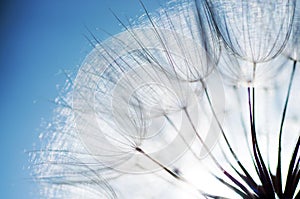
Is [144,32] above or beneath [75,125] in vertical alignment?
above

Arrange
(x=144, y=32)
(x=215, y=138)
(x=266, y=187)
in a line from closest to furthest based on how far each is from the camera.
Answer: (x=266, y=187) < (x=215, y=138) < (x=144, y=32)

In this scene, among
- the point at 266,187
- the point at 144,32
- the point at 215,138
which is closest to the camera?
the point at 266,187

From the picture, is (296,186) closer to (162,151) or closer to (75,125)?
(162,151)

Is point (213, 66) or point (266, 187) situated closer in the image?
point (266, 187)

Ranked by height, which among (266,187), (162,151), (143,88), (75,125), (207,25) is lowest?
(266,187)

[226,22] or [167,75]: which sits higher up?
[226,22]

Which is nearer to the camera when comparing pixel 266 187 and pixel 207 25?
pixel 266 187

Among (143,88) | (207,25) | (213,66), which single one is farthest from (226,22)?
(143,88)

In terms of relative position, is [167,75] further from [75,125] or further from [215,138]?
[75,125]

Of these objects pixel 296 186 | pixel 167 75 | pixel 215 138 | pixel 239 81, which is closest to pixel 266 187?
pixel 296 186
